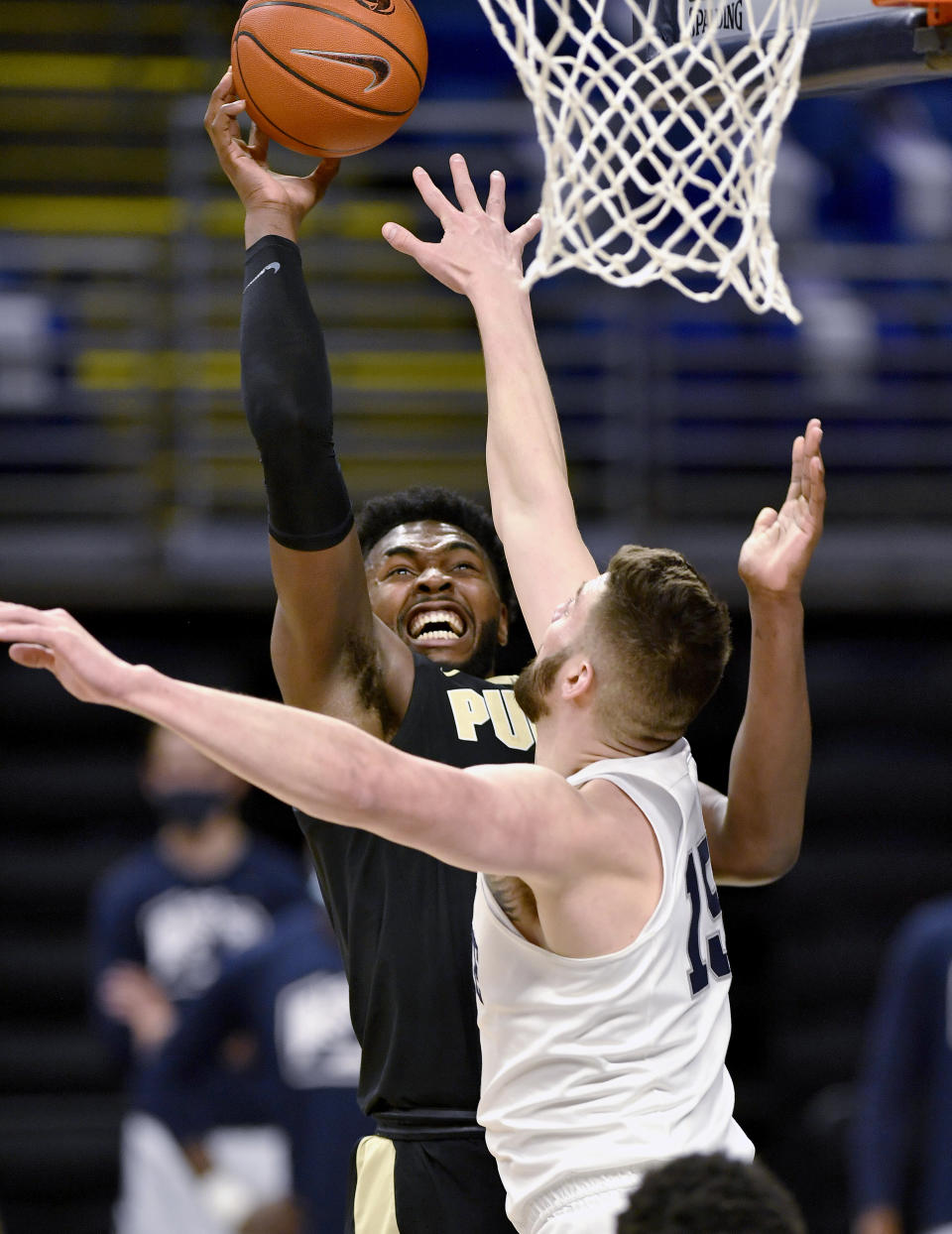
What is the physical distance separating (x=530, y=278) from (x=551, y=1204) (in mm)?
1538

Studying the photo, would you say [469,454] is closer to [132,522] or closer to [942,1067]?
[132,522]

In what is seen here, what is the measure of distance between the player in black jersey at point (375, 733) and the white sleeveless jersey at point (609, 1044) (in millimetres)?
349

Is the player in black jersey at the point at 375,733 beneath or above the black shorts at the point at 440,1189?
above

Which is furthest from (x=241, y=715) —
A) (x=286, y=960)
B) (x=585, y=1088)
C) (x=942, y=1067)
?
(x=286, y=960)

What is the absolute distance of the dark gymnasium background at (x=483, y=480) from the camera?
22.3 ft

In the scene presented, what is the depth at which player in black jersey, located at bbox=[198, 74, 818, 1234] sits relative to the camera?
2.89 metres

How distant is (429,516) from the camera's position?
3811mm

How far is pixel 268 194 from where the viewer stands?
314 cm

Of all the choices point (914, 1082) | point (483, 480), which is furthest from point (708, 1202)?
point (483, 480)

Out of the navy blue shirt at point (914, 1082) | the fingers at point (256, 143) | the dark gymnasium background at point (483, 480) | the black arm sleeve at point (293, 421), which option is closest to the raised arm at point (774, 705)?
the black arm sleeve at point (293, 421)

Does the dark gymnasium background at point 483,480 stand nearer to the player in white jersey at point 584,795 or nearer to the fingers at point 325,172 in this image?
the fingers at point 325,172

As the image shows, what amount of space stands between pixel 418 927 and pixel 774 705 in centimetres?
72

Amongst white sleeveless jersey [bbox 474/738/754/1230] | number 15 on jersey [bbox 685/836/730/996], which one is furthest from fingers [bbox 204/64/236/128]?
number 15 on jersey [bbox 685/836/730/996]

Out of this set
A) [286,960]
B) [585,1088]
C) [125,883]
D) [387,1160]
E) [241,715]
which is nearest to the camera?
[241,715]
